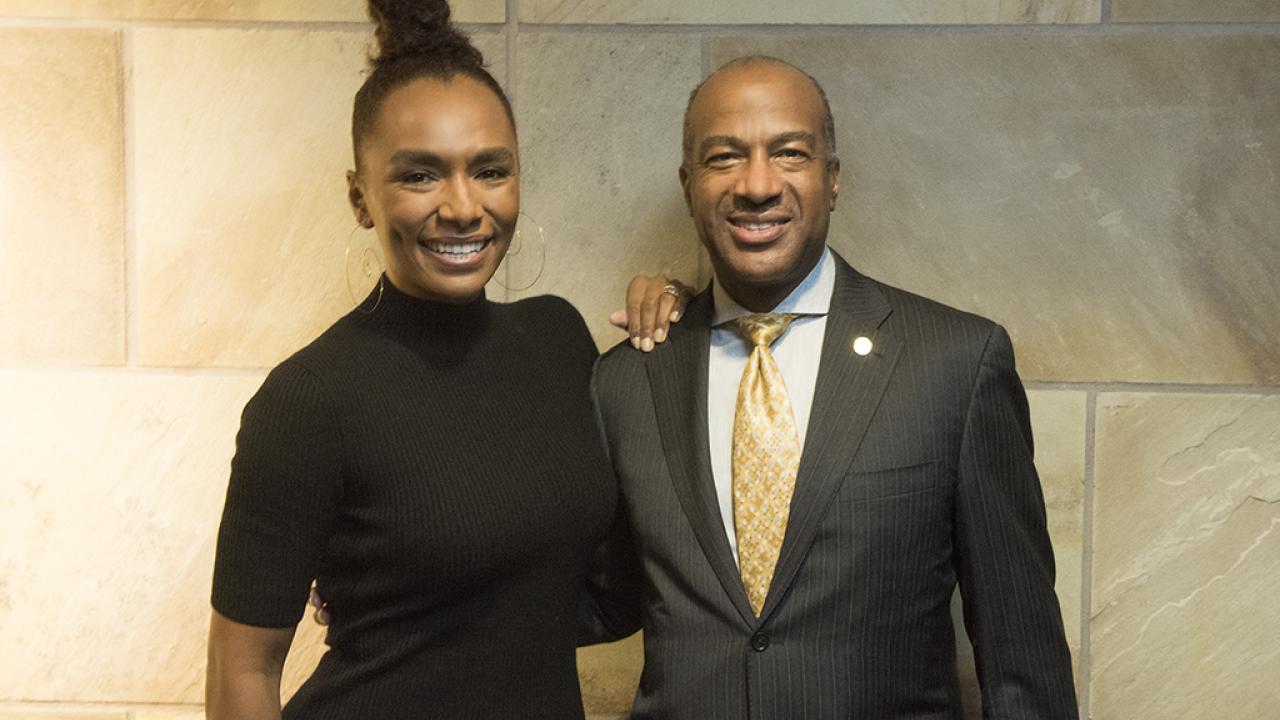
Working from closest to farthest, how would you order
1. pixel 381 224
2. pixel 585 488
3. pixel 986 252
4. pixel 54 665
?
pixel 381 224
pixel 585 488
pixel 986 252
pixel 54 665

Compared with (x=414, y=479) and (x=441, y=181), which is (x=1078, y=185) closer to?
(x=441, y=181)

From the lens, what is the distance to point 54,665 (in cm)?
214

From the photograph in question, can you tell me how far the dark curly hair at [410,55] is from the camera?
1.48 meters

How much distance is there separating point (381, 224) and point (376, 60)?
0.25 m

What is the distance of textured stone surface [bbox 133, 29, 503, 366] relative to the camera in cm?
205

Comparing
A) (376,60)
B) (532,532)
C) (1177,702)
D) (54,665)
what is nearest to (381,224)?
(376,60)

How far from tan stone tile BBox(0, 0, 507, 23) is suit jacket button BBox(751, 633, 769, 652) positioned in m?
1.37

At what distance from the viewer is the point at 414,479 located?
4.84ft

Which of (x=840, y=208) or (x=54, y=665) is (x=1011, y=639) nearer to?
(x=840, y=208)

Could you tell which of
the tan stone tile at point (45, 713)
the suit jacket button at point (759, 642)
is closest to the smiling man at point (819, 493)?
the suit jacket button at point (759, 642)

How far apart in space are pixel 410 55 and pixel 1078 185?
1238 millimetres

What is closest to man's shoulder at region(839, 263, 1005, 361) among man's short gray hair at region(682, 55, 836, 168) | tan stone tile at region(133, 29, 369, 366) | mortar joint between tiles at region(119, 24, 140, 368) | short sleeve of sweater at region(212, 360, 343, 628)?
A: man's short gray hair at region(682, 55, 836, 168)

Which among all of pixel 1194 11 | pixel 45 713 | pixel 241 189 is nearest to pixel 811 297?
pixel 1194 11

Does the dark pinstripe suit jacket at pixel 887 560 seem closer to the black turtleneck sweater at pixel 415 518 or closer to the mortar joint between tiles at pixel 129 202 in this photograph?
the black turtleneck sweater at pixel 415 518
